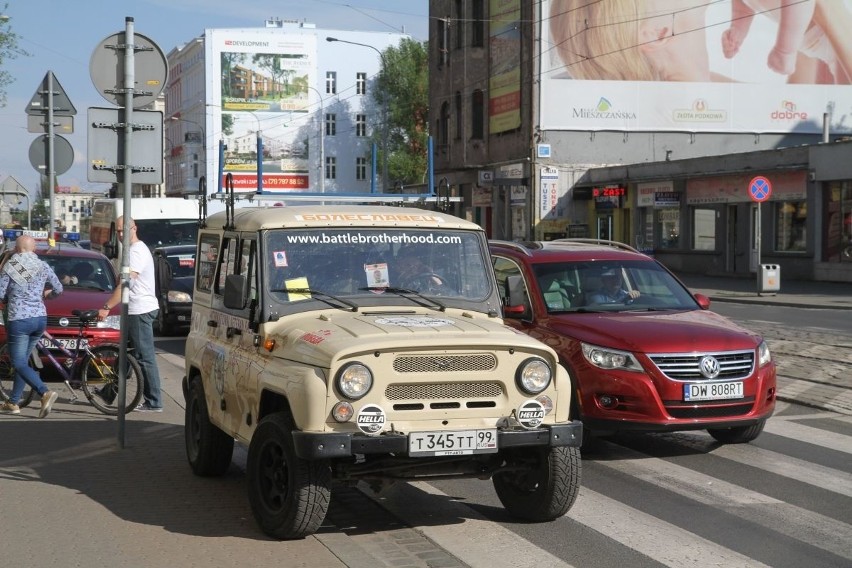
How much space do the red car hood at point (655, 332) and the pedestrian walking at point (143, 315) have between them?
162 inches

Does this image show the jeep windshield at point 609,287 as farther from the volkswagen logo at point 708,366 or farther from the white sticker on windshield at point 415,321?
the white sticker on windshield at point 415,321

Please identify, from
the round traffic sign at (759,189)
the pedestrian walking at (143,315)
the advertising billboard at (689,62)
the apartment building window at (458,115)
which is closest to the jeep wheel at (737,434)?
the pedestrian walking at (143,315)

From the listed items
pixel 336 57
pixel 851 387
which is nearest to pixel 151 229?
pixel 851 387

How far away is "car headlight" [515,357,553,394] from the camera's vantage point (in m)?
6.56

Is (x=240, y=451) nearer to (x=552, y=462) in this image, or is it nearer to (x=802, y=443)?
(x=552, y=462)

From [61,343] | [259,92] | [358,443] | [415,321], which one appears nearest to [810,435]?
[415,321]

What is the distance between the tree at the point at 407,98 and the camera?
288 feet

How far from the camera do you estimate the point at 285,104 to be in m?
99.9

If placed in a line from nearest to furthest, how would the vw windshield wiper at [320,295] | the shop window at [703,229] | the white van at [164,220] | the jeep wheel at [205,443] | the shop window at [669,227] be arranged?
the vw windshield wiper at [320,295] → the jeep wheel at [205,443] → the white van at [164,220] → the shop window at [703,229] → the shop window at [669,227]

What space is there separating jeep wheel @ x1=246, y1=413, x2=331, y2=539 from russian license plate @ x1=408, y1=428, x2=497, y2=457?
0.53 meters

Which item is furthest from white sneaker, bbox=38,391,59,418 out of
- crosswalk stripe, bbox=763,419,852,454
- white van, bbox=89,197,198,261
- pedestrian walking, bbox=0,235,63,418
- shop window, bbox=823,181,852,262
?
shop window, bbox=823,181,852,262

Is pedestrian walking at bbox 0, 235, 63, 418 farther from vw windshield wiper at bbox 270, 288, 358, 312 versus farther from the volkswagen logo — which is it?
the volkswagen logo

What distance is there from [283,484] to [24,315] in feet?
19.1

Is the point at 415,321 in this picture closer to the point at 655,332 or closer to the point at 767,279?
the point at 655,332
